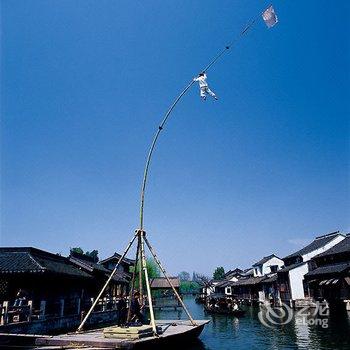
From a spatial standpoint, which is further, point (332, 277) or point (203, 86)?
point (332, 277)

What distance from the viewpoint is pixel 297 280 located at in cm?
4559

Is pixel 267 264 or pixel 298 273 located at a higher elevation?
pixel 267 264

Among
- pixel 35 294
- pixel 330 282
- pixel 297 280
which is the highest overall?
pixel 297 280

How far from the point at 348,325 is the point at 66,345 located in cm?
2246

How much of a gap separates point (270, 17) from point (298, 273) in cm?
4145

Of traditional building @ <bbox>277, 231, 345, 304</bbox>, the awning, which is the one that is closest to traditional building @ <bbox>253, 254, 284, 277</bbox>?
traditional building @ <bbox>277, 231, 345, 304</bbox>

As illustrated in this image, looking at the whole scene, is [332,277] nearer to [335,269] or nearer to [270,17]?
[335,269]

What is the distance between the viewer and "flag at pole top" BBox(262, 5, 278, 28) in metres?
12.2

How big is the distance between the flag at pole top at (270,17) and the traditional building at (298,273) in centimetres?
4001

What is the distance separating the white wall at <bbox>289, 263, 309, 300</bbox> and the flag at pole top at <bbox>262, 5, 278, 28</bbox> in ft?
134

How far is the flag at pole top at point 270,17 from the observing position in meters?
12.2

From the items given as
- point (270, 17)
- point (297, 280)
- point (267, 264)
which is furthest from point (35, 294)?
point (267, 264)

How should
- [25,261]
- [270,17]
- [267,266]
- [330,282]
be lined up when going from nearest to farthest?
[270,17]
[25,261]
[330,282]
[267,266]

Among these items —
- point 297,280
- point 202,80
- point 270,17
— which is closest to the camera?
point 270,17
